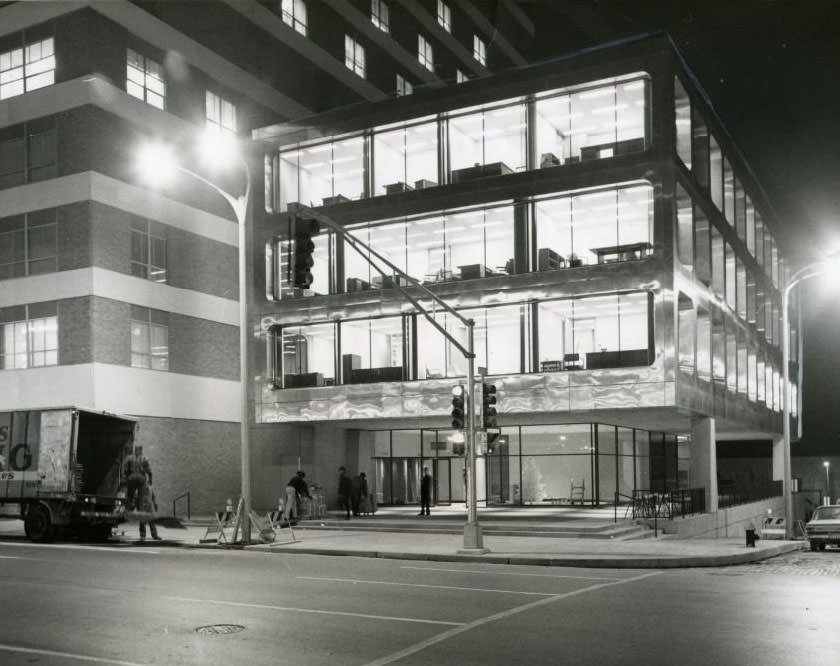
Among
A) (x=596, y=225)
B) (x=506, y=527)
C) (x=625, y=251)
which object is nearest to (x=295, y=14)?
(x=596, y=225)

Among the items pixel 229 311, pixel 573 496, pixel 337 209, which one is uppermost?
pixel 337 209

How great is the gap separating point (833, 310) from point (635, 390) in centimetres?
5201

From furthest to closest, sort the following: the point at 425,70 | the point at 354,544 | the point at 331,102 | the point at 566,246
A: 1. the point at 425,70
2. the point at 331,102
3. the point at 566,246
4. the point at 354,544

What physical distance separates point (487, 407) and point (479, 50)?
53.2 metres

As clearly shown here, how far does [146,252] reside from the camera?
1453 inches

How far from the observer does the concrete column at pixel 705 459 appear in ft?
120

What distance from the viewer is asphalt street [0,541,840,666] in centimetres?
930

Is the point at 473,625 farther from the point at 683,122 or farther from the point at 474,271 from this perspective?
the point at 683,122

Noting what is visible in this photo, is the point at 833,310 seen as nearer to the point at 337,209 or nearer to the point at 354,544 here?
the point at 337,209

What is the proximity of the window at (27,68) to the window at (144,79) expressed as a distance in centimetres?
274

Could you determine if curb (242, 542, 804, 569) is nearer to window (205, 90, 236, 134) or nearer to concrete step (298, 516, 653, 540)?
concrete step (298, 516, 653, 540)

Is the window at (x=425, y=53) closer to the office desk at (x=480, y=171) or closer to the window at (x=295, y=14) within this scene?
the window at (x=295, y=14)

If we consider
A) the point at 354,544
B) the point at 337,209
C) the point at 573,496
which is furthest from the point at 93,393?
the point at 573,496

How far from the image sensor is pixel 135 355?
36062 millimetres
